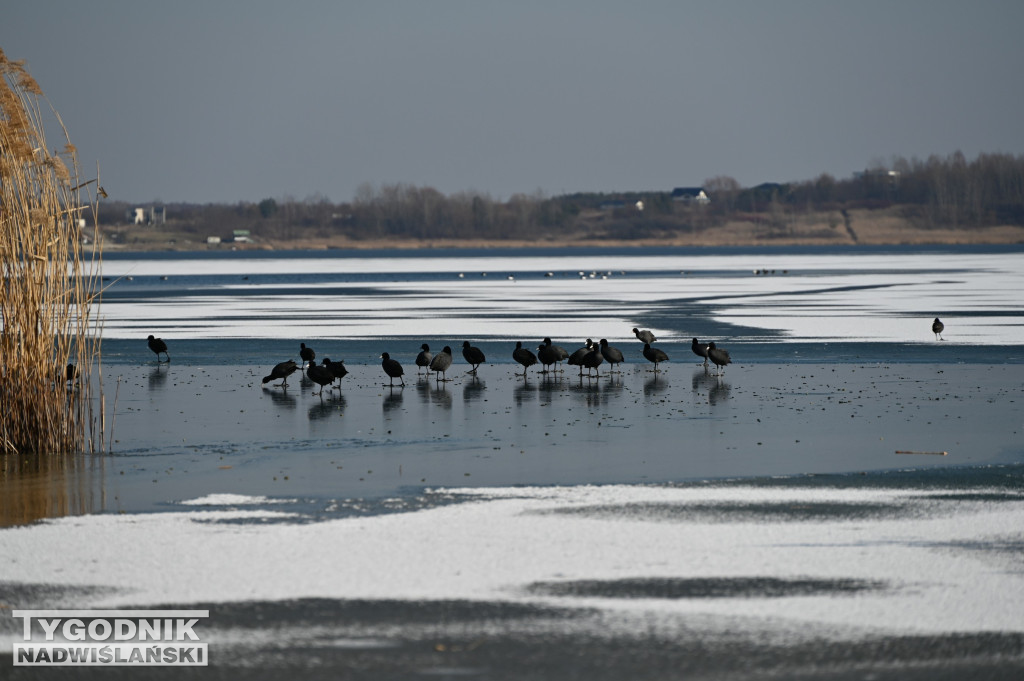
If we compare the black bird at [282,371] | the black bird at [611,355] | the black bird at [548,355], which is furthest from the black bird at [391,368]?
the black bird at [611,355]

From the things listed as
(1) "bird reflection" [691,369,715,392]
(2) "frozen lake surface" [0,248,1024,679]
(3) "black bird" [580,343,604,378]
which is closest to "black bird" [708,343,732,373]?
(1) "bird reflection" [691,369,715,392]

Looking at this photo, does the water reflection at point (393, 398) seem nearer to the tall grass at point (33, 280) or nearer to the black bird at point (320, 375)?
the black bird at point (320, 375)

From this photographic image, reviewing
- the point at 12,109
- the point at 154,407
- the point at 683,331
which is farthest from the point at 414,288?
the point at 12,109

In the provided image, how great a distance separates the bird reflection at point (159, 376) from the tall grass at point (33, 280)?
17.8 feet

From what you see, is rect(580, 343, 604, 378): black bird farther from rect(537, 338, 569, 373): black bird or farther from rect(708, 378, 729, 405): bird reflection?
rect(708, 378, 729, 405): bird reflection

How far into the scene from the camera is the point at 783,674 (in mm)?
5449

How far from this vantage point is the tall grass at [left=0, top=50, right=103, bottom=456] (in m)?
10.9

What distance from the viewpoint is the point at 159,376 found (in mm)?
18281

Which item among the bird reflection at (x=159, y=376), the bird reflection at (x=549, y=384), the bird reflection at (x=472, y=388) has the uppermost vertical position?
the bird reflection at (x=159, y=376)

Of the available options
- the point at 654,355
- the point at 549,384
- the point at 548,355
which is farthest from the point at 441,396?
the point at 654,355

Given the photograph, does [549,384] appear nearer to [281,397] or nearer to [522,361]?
[522,361]

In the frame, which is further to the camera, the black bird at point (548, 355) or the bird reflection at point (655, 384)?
the black bird at point (548, 355)

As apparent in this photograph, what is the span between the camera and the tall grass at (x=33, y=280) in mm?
10883

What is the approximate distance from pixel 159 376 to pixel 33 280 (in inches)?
291
